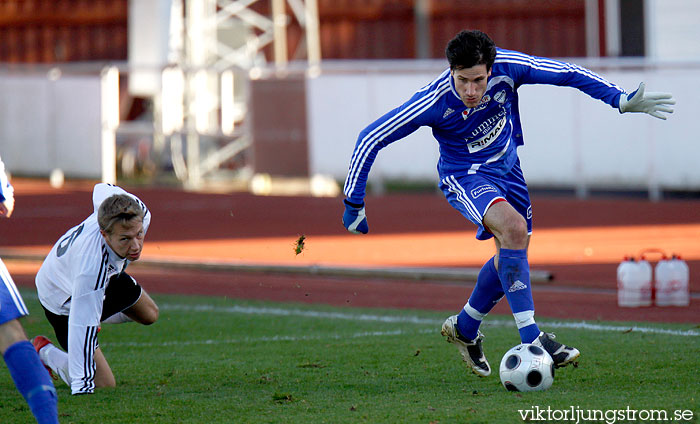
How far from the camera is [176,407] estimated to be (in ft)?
18.7

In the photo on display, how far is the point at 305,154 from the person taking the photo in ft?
69.6

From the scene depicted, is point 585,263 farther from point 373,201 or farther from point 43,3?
point 43,3

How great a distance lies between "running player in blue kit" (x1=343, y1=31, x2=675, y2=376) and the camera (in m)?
5.91

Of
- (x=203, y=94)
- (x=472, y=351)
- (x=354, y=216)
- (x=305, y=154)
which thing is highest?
(x=203, y=94)

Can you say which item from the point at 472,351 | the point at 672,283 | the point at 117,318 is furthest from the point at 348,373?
the point at 672,283

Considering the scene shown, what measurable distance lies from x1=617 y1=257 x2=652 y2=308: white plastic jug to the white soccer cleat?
3171 millimetres

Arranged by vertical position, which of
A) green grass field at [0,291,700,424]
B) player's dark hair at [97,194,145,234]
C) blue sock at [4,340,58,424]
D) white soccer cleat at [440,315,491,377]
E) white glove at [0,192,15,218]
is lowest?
green grass field at [0,291,700,424]

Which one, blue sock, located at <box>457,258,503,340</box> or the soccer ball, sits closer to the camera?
the soccer ball

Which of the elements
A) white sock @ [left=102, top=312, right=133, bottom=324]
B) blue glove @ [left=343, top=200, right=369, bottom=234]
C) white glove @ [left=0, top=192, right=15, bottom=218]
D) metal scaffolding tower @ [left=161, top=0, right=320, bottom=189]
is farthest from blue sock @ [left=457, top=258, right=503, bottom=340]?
metal scaffolding tower @ [left=161, top=0, right=320, bottom=189]

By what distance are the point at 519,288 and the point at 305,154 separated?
15455 millimetres

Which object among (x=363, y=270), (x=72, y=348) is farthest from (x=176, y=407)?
(x=363, y=270)

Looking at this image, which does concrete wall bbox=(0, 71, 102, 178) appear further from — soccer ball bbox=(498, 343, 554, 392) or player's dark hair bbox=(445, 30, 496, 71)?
soccer ball bbox=(498, 343, 554, 392)

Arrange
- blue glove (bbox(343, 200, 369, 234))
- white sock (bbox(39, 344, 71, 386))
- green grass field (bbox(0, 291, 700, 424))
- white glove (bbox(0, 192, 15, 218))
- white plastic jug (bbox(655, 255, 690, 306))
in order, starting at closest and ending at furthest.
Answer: white glove (bbox(0, 192, 15, 218)) → green grass field (bbox(0, 291, 700, 424)) → blue glove (bbox(343, 200, 369, 234)) → white sock (bbox(39, 344, 71, 386)) → white plastic jug (bbox(655, 255, 690, 306))

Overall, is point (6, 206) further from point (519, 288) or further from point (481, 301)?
point (481, 301)
